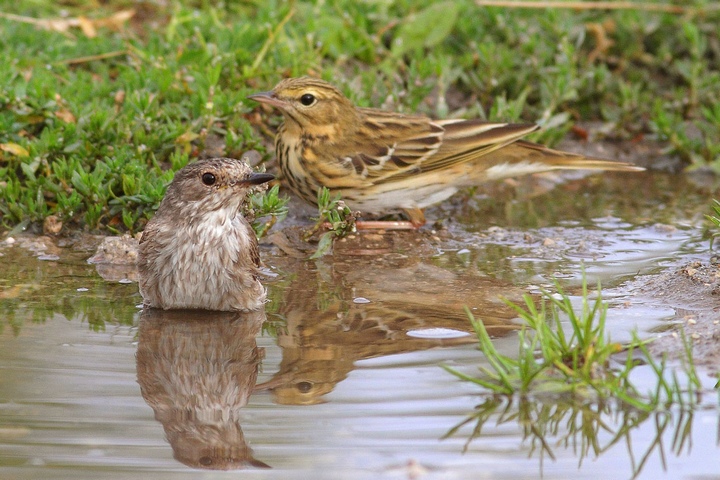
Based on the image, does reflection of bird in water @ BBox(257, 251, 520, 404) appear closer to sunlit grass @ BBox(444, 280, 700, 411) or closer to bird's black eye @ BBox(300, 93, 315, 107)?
sunlit grass @ BBox(444, 280, 700, 411)

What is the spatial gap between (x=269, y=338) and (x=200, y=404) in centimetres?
99

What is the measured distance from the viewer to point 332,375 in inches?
194

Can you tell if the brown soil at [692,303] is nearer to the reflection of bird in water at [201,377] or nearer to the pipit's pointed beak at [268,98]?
the reflection of bird in water at [201,377]

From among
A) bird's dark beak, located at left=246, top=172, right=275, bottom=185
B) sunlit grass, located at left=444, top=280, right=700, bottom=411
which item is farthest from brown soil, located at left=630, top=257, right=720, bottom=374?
bird's dark beak, located at left=246, top=172, right=275, bottom=185

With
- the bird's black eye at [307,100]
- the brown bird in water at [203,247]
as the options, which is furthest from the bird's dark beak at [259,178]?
the bird's black eye at [307,100]

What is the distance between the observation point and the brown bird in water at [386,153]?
7.75m

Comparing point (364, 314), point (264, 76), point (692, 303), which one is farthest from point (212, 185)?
point (264, 76)

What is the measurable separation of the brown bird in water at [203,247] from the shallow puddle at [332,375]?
0.13m

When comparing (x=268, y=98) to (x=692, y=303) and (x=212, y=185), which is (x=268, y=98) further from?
(x=692, y=303)

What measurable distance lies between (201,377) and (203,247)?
124 centimetres

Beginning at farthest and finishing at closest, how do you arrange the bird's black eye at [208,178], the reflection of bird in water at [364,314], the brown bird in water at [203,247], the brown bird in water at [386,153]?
the brown bird in water at [386,153] → the bird's black eye at [208,178] → the brown bird in water at [203,247] → the reflection of bird in water at [364,314]

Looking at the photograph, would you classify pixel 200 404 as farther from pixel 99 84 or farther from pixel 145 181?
pixel 99 84

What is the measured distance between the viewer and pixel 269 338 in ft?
18.1

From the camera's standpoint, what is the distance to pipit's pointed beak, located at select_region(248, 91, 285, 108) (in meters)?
7.65
